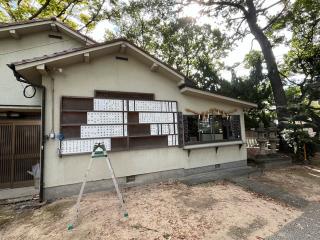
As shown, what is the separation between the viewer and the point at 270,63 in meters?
13.9

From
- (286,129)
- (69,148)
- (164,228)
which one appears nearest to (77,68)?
(69,148)

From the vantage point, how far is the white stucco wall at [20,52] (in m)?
7.09

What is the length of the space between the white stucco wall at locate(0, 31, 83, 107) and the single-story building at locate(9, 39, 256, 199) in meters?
1.50

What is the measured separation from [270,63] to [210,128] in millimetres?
8703

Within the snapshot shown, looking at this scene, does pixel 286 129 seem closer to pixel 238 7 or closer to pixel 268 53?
pixel 268 53

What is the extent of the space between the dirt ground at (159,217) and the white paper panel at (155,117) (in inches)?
100

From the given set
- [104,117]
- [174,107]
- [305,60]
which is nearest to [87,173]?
[104,117]

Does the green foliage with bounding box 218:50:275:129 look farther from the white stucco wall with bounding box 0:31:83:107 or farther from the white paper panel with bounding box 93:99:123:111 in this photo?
the white stucco wall with bounding box 0:31:83:107

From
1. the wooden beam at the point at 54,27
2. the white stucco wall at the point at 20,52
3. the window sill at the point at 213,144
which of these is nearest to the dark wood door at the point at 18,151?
the white stucco wall at the point at 20,52

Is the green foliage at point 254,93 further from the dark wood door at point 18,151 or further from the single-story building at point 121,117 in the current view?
the dark wood door at point 18,151

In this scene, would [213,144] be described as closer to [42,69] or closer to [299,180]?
[299,180]

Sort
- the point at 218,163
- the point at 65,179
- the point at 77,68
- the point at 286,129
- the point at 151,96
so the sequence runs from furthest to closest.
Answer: the point at 286,129
the point at 218,163
the point at 151,96
the point at 77,68
the point at 65,179

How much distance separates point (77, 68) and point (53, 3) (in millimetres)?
11667

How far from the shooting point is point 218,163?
8.80 m
